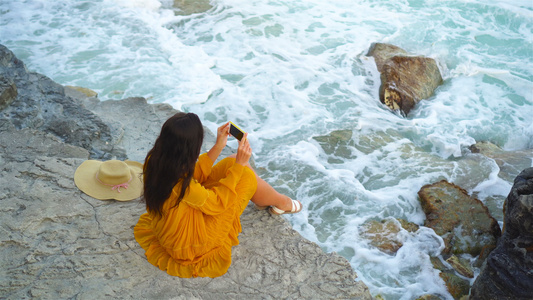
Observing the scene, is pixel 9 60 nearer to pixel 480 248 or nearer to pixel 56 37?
pixel 56 37

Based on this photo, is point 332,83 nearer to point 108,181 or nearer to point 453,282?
point 453,282

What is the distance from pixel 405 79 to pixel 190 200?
5441 mm

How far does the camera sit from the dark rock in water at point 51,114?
425cm

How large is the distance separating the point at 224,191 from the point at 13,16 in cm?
819

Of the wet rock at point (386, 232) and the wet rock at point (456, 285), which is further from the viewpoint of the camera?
the wet rock at point (386, 232)

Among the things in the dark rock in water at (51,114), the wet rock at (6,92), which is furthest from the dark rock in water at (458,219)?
the wet rock at (6,92)

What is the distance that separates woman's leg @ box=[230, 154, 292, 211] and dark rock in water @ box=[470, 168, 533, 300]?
1.71 m

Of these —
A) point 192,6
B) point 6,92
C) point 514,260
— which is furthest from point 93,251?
point 192,6

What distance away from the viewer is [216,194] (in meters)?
2.88

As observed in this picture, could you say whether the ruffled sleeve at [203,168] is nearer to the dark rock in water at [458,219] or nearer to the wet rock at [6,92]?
the wet rock at [6,92]

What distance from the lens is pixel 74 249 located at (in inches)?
116

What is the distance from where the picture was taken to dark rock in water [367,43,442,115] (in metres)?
6.90

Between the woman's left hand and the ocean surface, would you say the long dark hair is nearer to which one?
the woman's left hand

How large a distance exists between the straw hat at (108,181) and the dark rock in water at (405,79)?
4.60 meters
